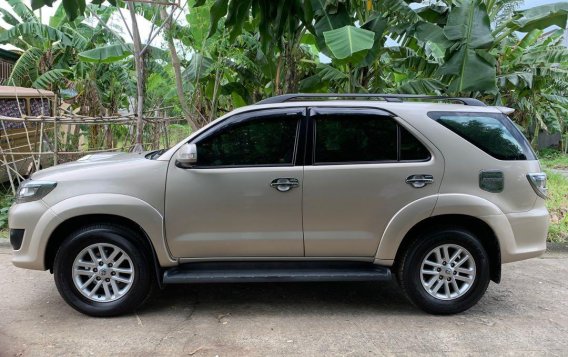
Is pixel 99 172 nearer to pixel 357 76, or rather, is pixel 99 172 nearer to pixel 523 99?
pixel 357 76

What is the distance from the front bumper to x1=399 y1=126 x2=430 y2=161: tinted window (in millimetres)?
2961

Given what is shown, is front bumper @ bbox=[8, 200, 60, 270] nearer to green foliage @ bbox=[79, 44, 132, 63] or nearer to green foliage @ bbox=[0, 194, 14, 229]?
green foliage @ bbox=[0, 194, 14, 229]

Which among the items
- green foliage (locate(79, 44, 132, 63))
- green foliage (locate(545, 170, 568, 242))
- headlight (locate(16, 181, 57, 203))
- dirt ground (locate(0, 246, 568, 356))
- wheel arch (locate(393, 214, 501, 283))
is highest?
green foliage (locate(79, 44, 132, 63))

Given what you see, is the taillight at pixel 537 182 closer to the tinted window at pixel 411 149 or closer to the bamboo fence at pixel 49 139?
the tinted window at pixel 411 149

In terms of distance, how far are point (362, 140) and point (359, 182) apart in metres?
0.39

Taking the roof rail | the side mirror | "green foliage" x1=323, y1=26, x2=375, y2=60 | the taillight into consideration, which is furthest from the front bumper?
the taillight

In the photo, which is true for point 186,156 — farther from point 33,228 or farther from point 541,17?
point 541,17

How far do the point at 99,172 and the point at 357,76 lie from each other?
16.5 ft

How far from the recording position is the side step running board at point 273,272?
155 inches

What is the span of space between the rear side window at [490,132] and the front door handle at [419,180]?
50 centimetres

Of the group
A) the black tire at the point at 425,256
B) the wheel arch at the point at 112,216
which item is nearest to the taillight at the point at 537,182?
the black tire at the point at 425,256

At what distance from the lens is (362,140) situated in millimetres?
4117

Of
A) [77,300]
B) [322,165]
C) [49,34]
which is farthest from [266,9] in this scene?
[49,34]

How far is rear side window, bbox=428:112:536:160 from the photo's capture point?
13.4 feet
